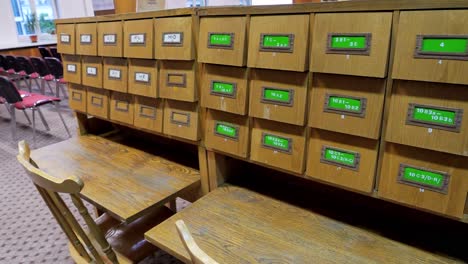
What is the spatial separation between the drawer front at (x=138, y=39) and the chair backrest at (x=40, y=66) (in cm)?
418

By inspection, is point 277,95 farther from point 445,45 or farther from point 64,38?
point 64,38

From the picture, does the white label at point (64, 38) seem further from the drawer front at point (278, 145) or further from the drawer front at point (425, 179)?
the drawer front at point (425, 179)

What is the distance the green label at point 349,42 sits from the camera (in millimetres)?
738

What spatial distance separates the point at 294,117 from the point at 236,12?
1.18ft

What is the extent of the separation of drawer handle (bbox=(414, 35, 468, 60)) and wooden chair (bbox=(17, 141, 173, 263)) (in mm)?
875

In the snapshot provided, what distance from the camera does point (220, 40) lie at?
994 mm

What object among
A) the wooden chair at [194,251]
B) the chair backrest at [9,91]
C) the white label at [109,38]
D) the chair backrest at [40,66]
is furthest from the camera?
the chair backrest at [40,66]

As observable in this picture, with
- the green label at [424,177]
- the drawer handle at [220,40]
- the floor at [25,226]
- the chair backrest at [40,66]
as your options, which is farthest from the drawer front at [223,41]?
the chair backrest at [40,66]

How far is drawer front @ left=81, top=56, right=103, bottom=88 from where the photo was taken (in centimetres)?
145

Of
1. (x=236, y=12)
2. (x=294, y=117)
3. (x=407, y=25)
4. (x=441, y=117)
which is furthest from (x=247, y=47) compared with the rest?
(x=441, y=117)

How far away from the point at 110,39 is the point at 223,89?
633 mm

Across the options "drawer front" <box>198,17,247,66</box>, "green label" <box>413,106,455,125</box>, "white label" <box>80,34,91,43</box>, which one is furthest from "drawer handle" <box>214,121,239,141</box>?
"white label" <box>80,34,91,43</box>

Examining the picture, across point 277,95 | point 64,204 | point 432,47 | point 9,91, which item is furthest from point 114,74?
point 9,91

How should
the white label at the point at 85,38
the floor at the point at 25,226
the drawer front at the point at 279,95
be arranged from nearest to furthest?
the drawer front at the point at 279,95 → the white label at the point at 85,38 → the floor at the point at 25,226
